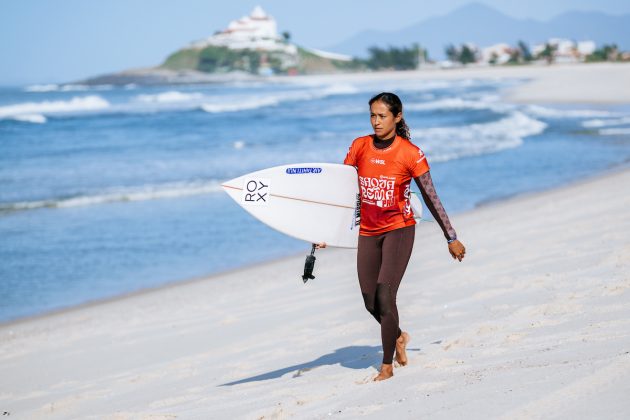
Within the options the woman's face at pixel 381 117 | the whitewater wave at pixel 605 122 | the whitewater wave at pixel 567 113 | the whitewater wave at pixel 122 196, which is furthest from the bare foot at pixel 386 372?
the whitewater wave at pixel 567 113

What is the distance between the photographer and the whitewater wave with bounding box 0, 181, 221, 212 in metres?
14.8

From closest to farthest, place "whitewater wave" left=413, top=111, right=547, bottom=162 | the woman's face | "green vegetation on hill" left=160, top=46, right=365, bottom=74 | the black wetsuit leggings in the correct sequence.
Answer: the woman's face → the black wetsuit leggings → "whitewater wave" left=413, top=111, right=547, bottom=162 → "green vegetation on hill" left=160, top=46, right=365, bottom=74

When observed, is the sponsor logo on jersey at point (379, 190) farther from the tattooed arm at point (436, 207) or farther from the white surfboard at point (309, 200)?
the white surfboard at point (309, 200)

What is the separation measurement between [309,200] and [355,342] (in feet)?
3.75

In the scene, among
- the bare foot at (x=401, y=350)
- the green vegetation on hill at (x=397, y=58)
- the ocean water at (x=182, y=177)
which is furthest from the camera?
the green vegetation on hill at (x=397, y=58)

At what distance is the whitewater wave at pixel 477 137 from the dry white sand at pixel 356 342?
1177 cm

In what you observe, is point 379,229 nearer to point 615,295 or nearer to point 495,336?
point 495,336

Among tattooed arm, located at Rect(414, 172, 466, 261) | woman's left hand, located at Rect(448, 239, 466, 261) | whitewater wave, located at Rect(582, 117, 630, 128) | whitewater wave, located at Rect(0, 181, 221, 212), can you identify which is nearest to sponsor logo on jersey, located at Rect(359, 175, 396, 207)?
tattooed arm, located at Rect(414, 172, 466, 261)

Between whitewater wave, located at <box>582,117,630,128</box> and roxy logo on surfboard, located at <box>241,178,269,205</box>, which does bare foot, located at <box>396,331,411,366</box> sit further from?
whitewater wave, located at <box>582,117,630,128</box>

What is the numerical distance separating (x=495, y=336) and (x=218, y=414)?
5.50 ft

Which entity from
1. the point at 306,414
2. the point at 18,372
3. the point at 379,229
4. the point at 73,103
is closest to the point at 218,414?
the point at 306,414

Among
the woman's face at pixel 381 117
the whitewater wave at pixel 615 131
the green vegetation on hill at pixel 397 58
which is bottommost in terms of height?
the green vegetation on hill at pixel 397 58

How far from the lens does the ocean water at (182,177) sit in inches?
386

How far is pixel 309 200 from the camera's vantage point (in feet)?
16.5
